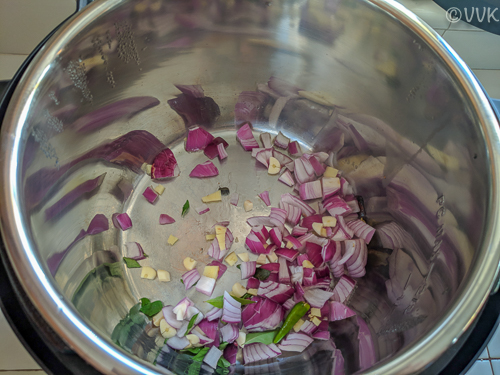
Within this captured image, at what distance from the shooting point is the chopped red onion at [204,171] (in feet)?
2.92

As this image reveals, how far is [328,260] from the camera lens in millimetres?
801

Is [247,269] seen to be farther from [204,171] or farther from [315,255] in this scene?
[204,171]

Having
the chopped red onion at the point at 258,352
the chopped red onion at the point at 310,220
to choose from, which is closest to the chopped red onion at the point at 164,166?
the chopped red onion at the point at 310,220

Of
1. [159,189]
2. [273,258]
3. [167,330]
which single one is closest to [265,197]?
[273,258]

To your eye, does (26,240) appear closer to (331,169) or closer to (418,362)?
(418,362)

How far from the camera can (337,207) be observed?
0.84m

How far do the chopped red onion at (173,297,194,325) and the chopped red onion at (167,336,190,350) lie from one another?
40mm

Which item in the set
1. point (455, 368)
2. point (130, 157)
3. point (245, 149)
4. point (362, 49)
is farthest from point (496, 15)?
point (130, 157)

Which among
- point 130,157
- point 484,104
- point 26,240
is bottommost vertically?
point 130,157

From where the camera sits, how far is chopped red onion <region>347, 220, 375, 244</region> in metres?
0.81

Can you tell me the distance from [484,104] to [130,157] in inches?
28.7

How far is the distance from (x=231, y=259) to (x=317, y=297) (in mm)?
203

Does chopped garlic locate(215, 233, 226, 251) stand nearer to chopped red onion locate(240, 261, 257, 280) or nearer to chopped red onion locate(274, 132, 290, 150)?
chopped red onion locate(240, 261, 257, 280)

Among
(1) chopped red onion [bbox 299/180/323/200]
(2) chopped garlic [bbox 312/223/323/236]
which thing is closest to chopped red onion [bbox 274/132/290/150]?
(1) chopped red onion [bbox 299/180/323/200]
